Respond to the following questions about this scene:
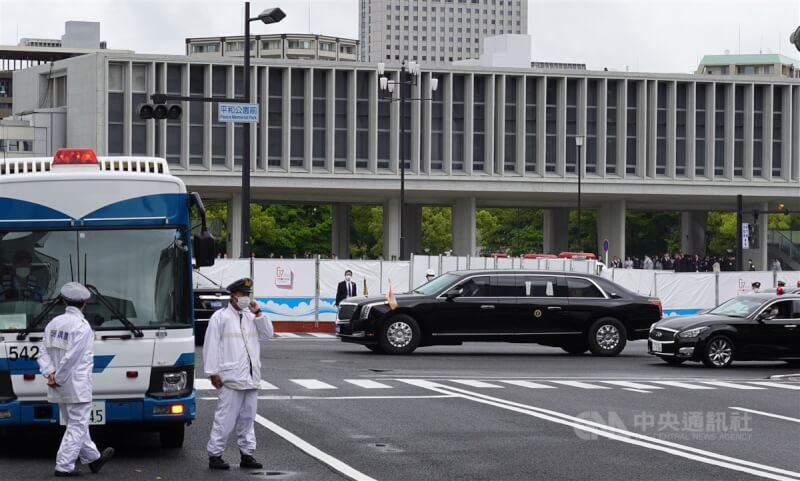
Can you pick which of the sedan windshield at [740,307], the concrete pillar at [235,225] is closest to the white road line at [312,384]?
the sedan windshield at [740,307]

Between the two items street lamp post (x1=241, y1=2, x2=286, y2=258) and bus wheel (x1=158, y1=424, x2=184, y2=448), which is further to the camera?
street lamp post (x1=241, y1=2, x2=286, y2=258)

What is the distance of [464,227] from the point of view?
86375 millimetres

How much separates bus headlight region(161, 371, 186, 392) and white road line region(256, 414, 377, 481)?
1.36 m

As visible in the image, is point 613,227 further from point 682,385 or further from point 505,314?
point 682,385

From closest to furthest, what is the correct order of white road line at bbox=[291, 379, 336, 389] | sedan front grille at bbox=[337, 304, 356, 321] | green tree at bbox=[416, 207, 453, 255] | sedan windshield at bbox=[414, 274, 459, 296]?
white road line at bbox=[291, 379, 336, 389]
sedan front grille at bbox=[337, 304, 356, 321]
sedan windshield at bbox=[414, 274, 459, 296]
green tree at bbox=[416, 207, 453, 255]

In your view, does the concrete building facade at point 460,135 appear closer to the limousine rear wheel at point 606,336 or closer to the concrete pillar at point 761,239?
the concrete pillar at point 761,239

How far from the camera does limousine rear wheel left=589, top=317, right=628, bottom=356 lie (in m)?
28.7

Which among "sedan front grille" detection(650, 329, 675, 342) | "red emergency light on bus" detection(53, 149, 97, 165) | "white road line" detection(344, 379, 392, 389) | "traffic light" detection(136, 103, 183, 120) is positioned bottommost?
"white road line" detection(344, 379, 392, 389)

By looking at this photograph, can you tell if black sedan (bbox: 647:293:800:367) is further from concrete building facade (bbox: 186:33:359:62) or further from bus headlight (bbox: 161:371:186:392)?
concrete building facade (bbox: 186:33:359:62)

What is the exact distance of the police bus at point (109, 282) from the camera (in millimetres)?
12266

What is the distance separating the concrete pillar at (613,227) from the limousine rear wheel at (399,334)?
5939 centimetres

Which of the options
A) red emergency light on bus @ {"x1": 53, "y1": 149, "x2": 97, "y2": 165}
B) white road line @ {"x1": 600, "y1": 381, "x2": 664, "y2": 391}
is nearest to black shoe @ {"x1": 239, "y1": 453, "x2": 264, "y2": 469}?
red emergency light on bus @ {"x1": 53, "y1": 149, "x2": 97, "y2": 165}

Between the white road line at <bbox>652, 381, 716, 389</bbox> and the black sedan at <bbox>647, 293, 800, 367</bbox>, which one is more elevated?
the black sedan at <bbox>647, 293, 800, 367</bbox>

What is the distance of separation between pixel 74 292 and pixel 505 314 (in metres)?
17.1
